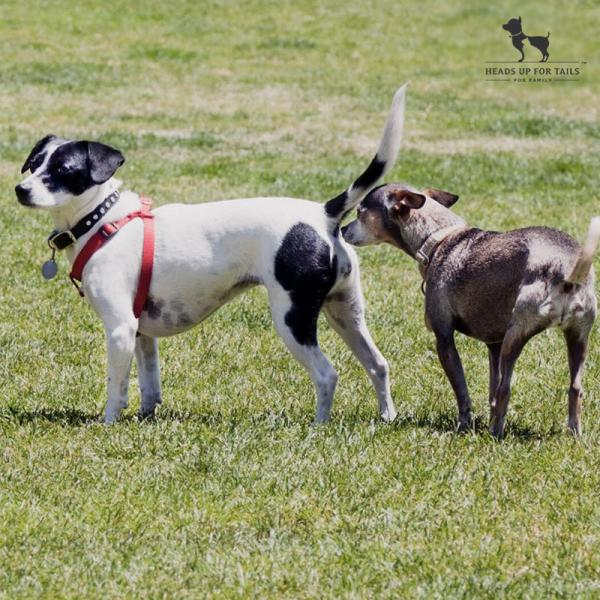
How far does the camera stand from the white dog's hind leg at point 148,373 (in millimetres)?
6125

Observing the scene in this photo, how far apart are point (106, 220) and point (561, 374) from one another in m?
2.85

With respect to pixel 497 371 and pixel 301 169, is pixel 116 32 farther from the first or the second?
pixel 497 371

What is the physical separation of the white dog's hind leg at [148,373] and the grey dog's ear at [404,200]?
1.45 m

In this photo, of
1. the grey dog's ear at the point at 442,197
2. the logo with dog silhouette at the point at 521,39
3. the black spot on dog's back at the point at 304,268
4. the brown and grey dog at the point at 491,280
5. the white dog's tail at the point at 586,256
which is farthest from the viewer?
the logo with dog silhouette at the point at 521,39

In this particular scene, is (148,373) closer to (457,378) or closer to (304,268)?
(304,268)

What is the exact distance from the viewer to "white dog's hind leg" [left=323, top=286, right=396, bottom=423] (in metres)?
5.91

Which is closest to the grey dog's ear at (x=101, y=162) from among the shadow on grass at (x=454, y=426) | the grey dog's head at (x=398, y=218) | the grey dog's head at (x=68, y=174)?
the grey dog's head at (x=68, y=174)

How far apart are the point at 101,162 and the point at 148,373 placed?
1.15 meters

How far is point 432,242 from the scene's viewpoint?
6.08 m

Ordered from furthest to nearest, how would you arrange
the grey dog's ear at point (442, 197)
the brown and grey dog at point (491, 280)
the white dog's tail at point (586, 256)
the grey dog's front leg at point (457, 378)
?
the grey dog's ear at point (442, 197) < the grey dog's front leg at point (457, 378) < the brown and grey dog at point (491, 280) < the white dog's tail at point (586, 256)

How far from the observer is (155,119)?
1722 cm

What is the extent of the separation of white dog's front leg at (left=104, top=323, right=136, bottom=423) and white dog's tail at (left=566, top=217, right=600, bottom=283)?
2.11 m

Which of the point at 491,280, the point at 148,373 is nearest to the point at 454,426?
the point at 491,280

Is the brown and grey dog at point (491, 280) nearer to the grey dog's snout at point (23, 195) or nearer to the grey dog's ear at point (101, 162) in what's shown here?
the grey dog's ear at point (101, 162)
